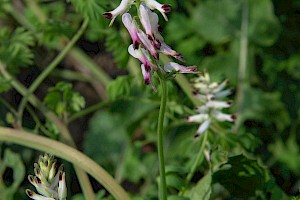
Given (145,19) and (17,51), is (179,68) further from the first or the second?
(17,51)

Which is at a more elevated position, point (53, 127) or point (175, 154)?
point (53, 127)

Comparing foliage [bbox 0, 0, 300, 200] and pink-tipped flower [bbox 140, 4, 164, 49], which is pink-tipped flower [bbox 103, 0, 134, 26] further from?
foliage [bbox 0, 0, 300, 200]

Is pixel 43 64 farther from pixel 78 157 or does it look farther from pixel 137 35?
pixel 137 35

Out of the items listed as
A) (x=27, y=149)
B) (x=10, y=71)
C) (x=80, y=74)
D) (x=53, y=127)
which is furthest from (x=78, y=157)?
(x=80, y=74)

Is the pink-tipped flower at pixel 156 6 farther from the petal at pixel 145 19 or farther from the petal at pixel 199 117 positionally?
the petal at pixel 199 117

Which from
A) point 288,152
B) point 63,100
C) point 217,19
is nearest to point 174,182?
point 63,100

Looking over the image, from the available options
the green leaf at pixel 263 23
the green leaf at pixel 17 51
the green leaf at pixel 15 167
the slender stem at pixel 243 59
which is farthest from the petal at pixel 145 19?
the green leaf at pixel 263 23
